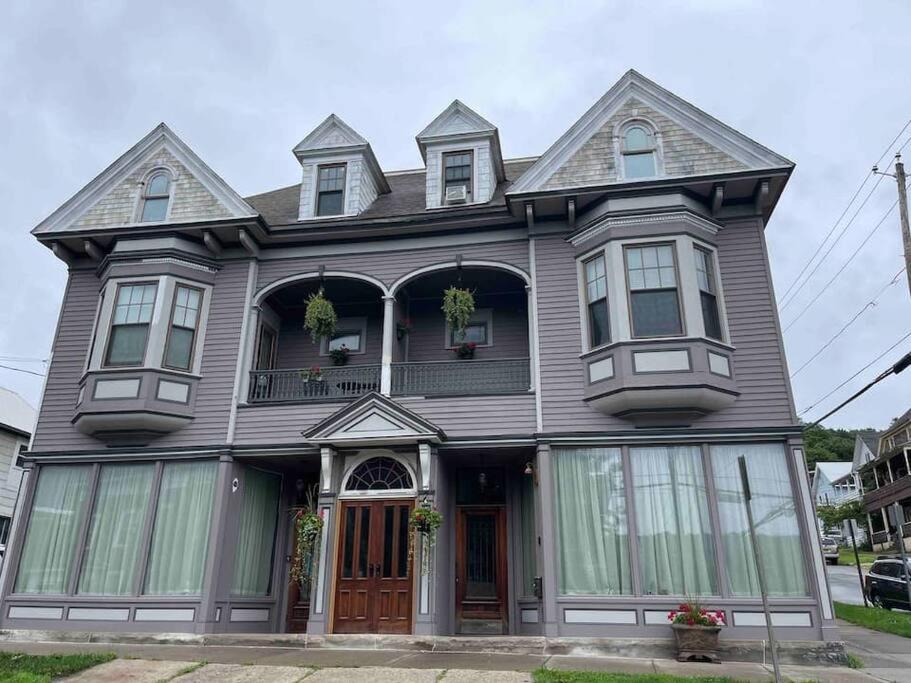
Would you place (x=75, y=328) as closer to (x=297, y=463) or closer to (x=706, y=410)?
(x=297, y=463)

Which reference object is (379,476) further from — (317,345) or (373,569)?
(317,345)

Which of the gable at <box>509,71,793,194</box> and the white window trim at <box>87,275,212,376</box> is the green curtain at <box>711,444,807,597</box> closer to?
the gable at <box>509,71,793,194</box>

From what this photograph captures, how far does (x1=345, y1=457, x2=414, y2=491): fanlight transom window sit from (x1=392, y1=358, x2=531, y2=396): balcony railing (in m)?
1.31

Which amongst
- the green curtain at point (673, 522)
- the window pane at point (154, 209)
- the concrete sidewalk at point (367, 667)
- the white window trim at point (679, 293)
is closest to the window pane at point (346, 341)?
the window pane at point (154, 209)

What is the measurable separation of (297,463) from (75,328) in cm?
544

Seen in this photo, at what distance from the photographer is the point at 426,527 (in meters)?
11.1

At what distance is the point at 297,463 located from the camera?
13.5 meters

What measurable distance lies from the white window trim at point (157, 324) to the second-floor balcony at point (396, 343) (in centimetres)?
110

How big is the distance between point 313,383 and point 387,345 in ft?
6.06

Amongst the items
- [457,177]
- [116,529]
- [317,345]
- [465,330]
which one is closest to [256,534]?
[116,529]

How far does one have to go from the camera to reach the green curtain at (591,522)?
10.7 m

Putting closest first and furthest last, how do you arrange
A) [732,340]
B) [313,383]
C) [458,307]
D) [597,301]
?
[732,340] < [597,301] < [458,307] < [313,383]

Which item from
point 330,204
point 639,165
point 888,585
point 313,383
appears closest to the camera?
point 639,165

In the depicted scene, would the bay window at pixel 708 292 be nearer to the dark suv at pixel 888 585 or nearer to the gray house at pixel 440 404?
the gray house at pixel 440 404
